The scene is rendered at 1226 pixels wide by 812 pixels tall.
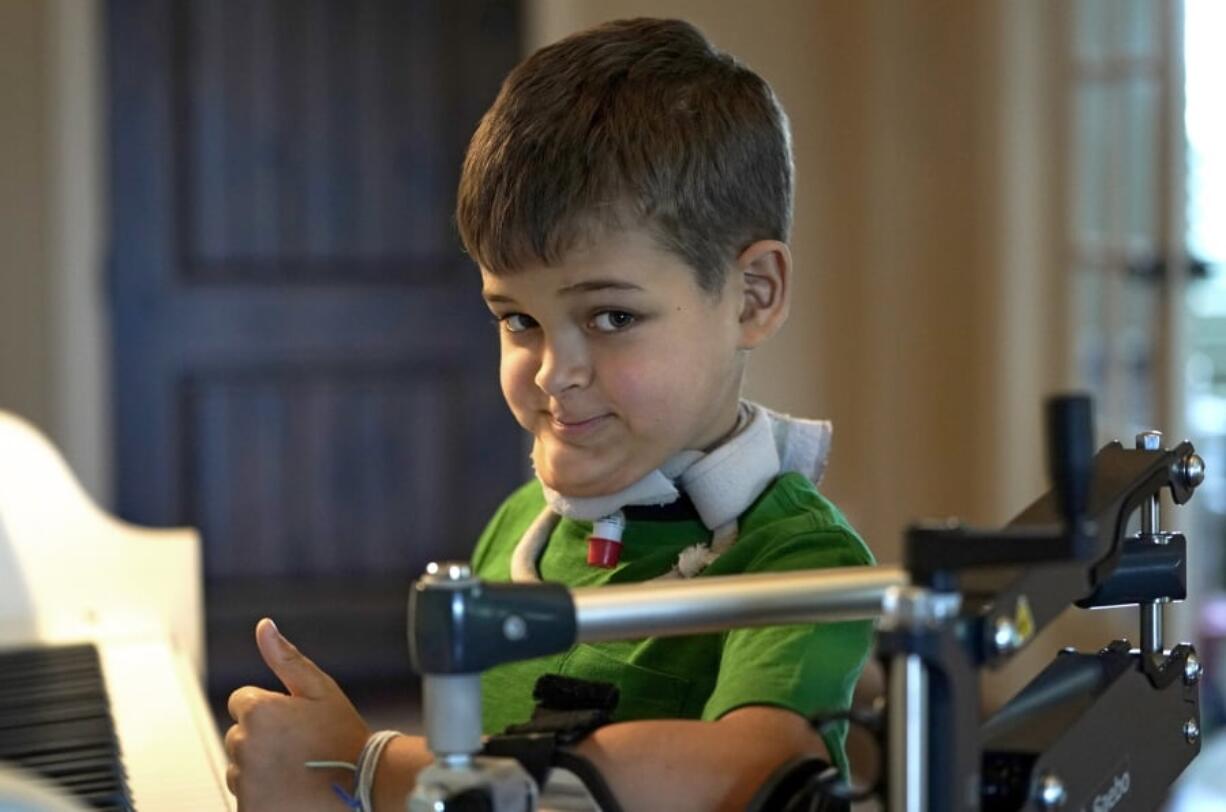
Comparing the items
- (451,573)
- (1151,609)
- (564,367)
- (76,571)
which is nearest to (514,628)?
(451,573)

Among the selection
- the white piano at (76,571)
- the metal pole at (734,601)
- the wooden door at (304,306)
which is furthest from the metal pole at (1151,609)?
the wooden door at (304,306)

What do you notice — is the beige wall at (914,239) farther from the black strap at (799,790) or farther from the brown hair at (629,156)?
the black strap at (799,790)

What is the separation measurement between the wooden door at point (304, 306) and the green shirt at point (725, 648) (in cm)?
386

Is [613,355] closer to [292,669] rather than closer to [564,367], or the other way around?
[564,367]

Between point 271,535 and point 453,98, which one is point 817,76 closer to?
point 453,98

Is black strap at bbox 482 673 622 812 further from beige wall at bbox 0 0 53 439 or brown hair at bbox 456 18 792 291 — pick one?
beige wall at bbox 0 0 53 439

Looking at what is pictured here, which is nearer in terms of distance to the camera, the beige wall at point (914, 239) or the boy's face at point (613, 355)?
the boy's face at point (613, 355)

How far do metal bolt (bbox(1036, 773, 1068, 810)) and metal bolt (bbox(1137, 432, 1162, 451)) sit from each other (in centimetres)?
27

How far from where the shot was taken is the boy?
3.62 ft

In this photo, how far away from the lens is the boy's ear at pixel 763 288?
3.92ft

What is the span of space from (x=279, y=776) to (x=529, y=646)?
273 mm

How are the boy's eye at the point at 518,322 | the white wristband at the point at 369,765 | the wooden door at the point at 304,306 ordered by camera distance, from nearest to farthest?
the white wristband at the point at 369,765 < the boy's eye at the point at 518,322 < the wooden door at the point at 304,306

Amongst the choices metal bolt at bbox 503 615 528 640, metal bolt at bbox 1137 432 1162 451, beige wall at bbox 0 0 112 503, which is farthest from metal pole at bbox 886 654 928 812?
beige wall at bbox 0 0 112 503

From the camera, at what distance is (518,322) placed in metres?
1.16
